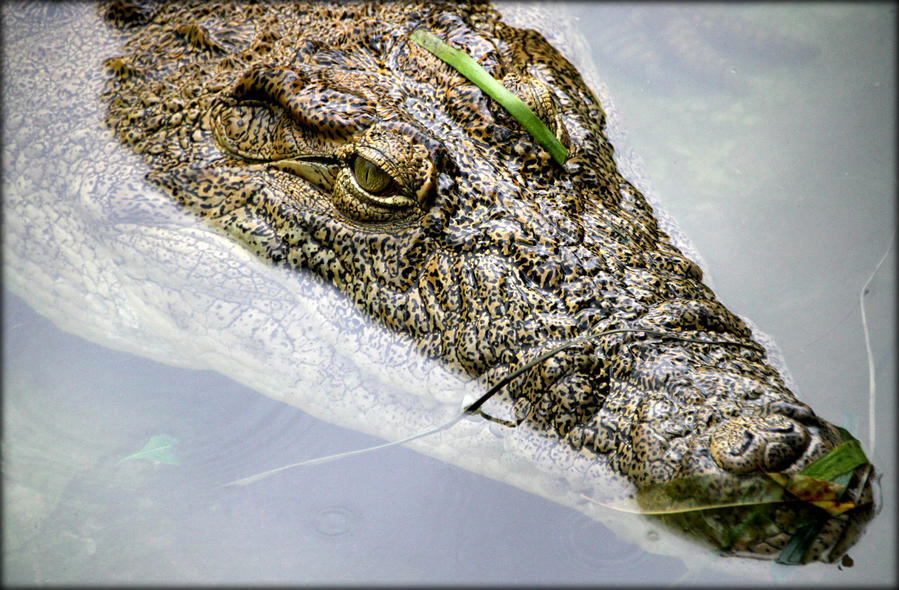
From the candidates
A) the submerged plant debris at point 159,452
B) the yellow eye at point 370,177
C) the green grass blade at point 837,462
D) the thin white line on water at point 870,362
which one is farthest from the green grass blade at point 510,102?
the submerged plant debris at point 159,452

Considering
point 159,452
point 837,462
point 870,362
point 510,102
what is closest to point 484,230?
point 510,102

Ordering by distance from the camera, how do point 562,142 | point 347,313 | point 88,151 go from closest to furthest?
point 347,313 → point 562,142 → point 88,151

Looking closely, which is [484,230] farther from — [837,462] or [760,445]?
[837,462]

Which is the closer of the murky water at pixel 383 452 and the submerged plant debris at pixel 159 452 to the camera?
the murky water at pixel 383 452

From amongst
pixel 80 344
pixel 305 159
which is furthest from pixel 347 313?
pixel 80 344

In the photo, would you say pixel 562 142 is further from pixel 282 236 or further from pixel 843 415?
pixel 843 415

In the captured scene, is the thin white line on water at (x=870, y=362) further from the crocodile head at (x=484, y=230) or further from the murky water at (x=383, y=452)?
the crocodile head at (x=484, y=230)

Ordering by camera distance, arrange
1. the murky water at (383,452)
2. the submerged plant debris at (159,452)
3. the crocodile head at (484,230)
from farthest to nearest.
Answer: the submerged plant debris at (159,452) → the murky water at (383,452) → the crocodile head at (484,230)
